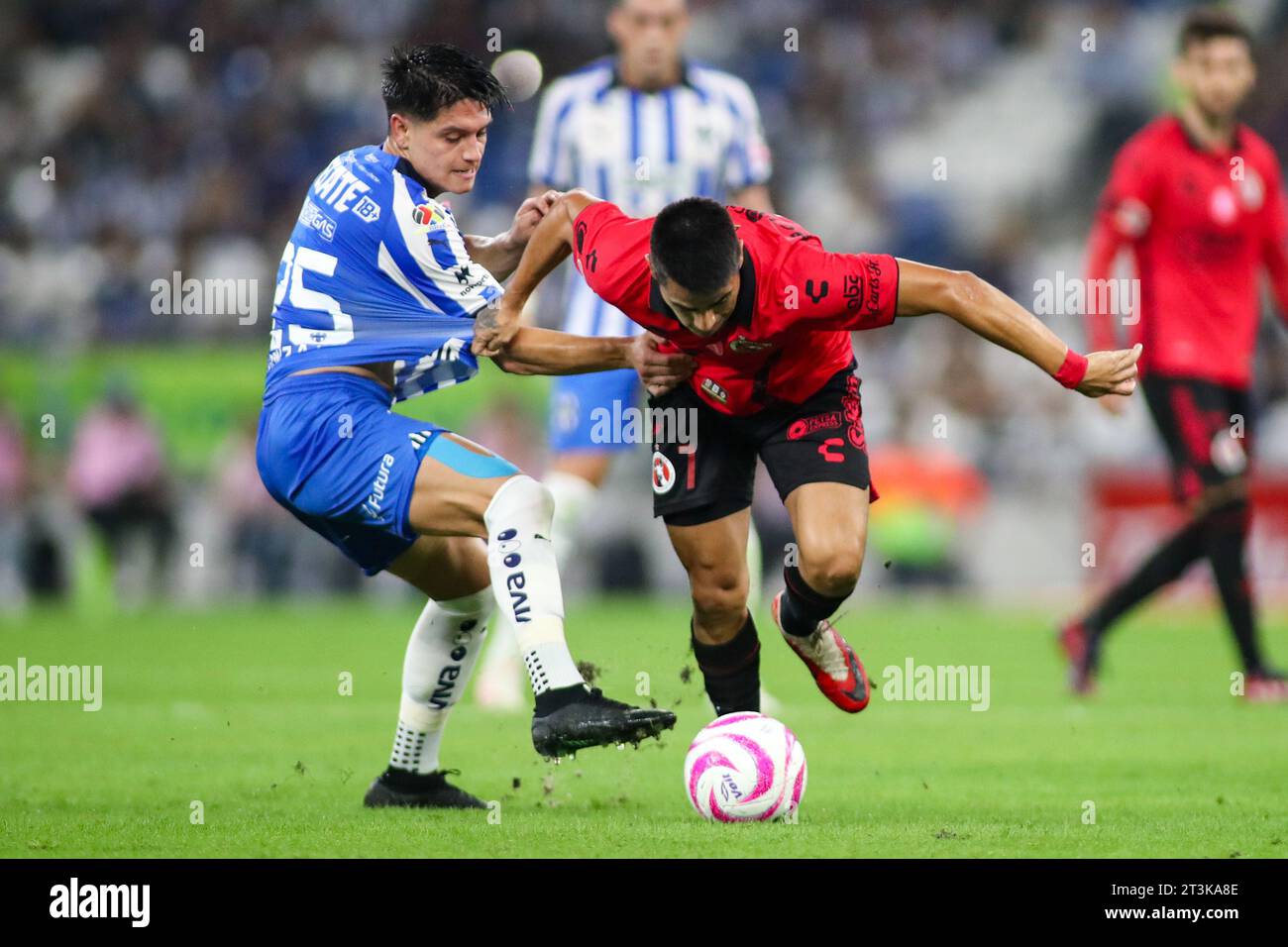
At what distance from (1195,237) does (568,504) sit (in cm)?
370

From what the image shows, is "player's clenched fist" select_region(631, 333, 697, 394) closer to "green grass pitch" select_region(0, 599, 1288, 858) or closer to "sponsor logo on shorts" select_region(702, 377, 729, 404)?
"sponsor logo on shorts" select_region(702, 377, 729, 404)

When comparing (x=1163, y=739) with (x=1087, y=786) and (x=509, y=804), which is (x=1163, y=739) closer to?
(x=1087, y=786)

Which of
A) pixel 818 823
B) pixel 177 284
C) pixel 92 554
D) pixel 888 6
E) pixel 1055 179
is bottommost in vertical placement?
pixel 818 823

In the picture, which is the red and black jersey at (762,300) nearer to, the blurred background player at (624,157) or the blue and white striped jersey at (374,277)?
the blue and white striped jersey at (374,277)

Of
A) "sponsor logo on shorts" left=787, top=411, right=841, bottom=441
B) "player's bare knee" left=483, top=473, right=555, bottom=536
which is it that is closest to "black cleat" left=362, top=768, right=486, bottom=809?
"player's bare knee" left=483, top=473, right=555, bottom=536

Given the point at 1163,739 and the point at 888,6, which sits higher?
the point at 888,6

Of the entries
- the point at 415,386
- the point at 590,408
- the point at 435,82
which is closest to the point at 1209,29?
the point at 590,408

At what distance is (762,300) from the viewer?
5441mm

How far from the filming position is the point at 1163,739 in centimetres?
754

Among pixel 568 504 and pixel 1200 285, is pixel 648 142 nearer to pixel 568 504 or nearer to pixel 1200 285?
pixel 568 504

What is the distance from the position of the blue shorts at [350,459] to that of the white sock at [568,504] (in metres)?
2.94

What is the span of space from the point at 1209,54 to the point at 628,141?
10.2ft

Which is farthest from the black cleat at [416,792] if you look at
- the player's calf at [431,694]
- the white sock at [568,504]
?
the white sock at [568,504]

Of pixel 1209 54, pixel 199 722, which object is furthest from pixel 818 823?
pixel 1209 54
